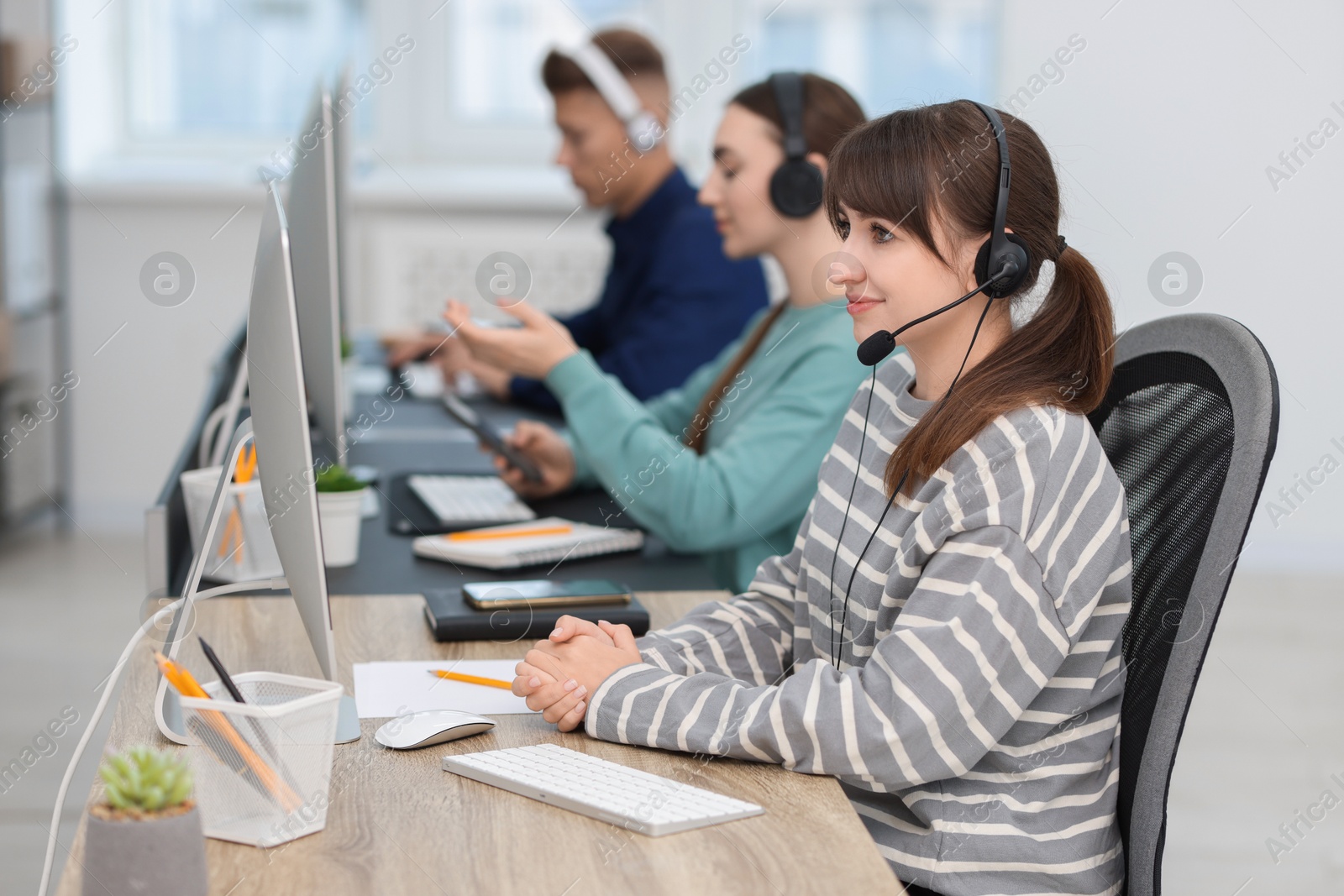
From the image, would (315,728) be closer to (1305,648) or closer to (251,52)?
(1305,648)

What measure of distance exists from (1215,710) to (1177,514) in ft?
6.57

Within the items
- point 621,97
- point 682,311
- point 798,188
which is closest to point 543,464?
point 798,188

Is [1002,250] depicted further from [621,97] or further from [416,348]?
[416,348]

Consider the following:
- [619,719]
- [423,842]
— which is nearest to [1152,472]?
[619,719]

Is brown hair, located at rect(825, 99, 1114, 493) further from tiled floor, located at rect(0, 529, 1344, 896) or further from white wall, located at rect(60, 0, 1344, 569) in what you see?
tiled floor, located at rect(0, 529, 1344, 896)

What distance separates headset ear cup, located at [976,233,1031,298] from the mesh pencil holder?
0.58 meters

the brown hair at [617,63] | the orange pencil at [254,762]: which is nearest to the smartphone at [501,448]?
the orange pencil at [254,762]

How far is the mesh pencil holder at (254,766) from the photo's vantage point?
758mm

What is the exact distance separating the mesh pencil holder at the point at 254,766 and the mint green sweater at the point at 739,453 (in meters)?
0.74

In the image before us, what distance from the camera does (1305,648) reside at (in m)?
3.06

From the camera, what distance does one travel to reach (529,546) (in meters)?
1.42

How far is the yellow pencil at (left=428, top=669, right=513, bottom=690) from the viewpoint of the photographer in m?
1.06

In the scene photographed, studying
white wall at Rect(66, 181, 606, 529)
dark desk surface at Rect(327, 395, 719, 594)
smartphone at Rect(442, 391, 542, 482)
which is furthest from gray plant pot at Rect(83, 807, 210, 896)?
white wall at Rect(66, 181, 606, 529)

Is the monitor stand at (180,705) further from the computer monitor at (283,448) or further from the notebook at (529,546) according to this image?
the notebook at (529,546)
